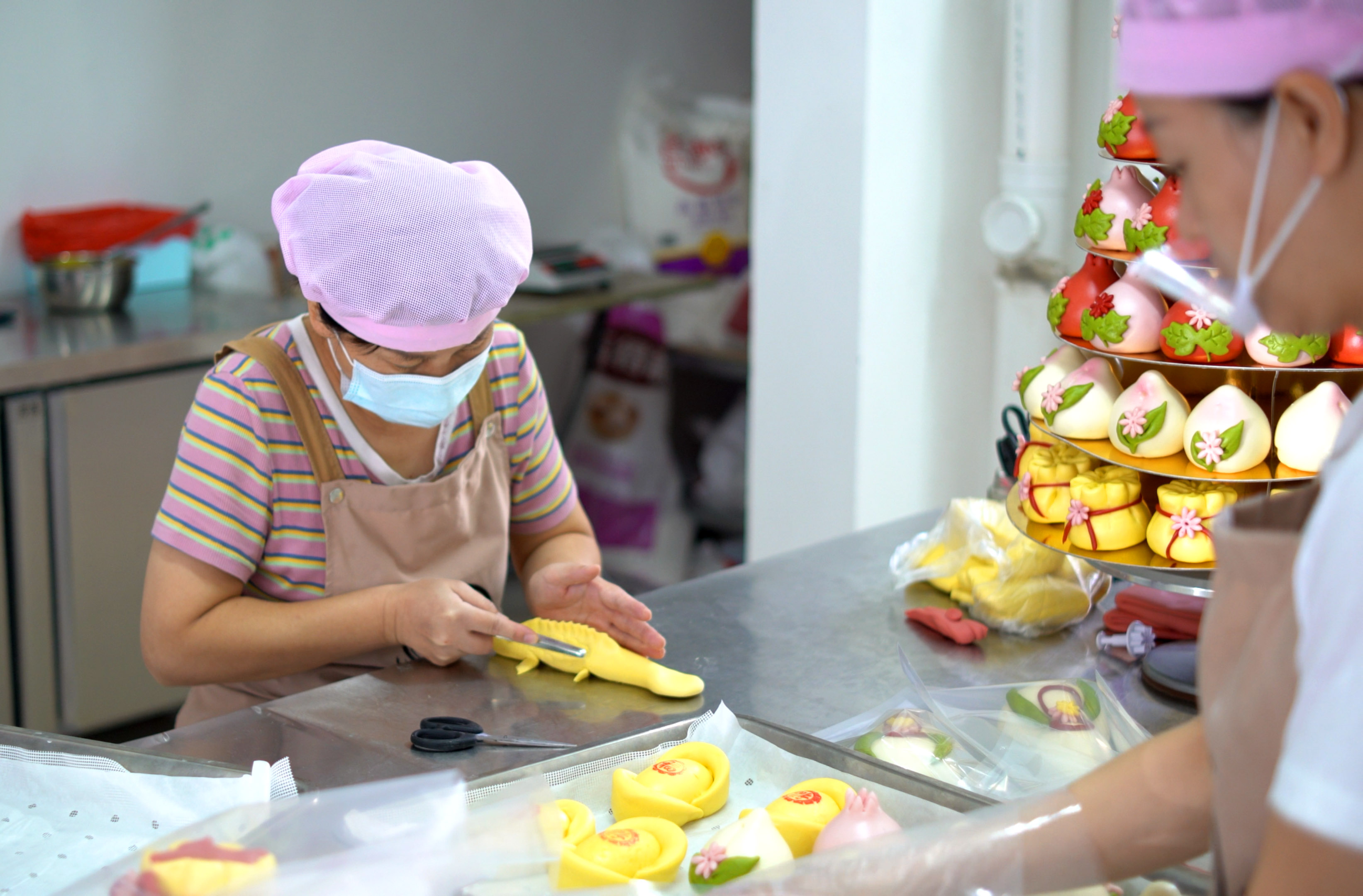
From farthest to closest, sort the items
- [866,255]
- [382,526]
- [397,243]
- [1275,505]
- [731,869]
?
[866,255], [382,526], [397,243], [731,869], [1275,505]

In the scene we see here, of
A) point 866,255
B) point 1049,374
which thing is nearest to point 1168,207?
point 1049,374

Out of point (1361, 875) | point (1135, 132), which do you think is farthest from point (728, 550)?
point (1361, 875)

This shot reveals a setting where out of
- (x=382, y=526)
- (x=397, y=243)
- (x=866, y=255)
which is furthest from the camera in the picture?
(x=866, y=255)

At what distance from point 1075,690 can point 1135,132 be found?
62 centimetres

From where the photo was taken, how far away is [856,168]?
104 inches

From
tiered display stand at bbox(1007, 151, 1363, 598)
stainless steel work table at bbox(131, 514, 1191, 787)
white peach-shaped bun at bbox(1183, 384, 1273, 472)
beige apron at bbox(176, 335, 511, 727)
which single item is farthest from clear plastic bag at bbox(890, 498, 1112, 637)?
beige apron at bbox(176, 335, 511, 727)

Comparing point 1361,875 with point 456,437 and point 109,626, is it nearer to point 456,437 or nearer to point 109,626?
point 456,437

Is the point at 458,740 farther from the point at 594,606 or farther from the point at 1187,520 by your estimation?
the point at 1187,520

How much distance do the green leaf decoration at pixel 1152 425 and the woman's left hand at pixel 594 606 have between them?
0.58 meters

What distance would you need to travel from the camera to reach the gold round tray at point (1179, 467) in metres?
1.40

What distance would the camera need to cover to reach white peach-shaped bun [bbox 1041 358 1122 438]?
1.52 metres

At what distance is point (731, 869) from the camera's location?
110cm

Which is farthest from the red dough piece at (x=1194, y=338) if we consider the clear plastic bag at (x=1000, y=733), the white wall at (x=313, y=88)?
the white wall at (x=313, y=88)

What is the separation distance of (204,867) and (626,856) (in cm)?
35
